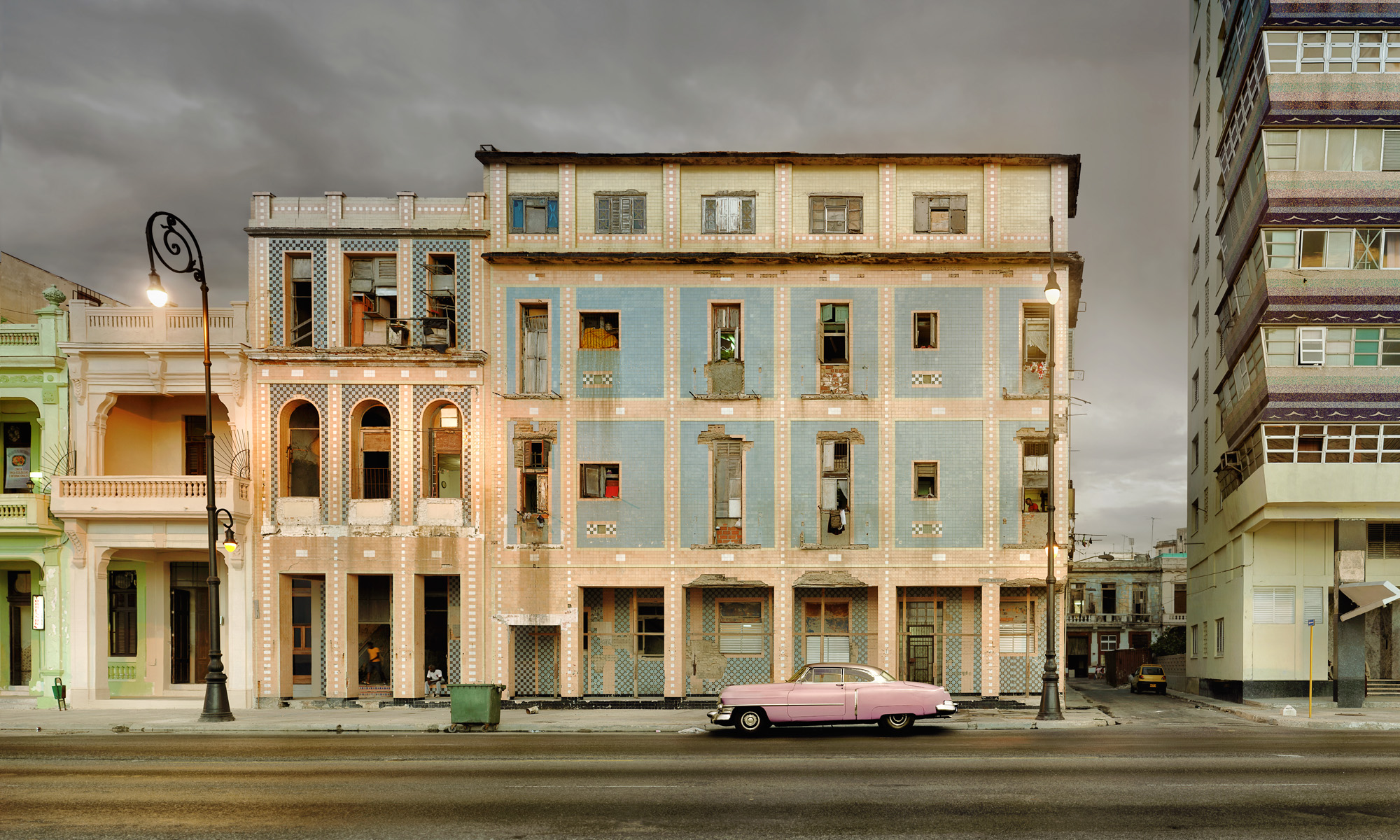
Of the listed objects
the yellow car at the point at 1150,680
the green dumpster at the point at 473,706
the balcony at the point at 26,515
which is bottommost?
the yellow car at the point at 1150,680

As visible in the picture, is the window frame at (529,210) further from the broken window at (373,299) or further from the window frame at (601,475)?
the window frame at (601,475)

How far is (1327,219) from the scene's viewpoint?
92.0 ft

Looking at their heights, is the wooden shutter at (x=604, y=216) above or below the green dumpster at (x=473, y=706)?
above

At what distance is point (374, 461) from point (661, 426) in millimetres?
9012

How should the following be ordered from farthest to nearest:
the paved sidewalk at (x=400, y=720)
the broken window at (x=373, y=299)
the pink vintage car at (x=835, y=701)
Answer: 1. the broken window at (x=373, y=299)
2. the paved sidewalk at (x=400, y=720)
3. the pink vintage car at (x=835, y=701)

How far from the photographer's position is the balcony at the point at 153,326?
27734 mm

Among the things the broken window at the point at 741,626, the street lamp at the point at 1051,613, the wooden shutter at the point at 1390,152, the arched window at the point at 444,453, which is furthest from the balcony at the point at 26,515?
the wooden shutter at the point at 1390,152

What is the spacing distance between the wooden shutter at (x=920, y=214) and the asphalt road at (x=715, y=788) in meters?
15.3

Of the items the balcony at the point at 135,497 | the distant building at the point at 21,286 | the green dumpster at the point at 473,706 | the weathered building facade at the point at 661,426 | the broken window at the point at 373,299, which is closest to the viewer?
the green dumpster at the point at 473,706

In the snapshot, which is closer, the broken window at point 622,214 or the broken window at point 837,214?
the broken window at point 837,214

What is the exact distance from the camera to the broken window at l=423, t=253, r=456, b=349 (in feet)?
91.7

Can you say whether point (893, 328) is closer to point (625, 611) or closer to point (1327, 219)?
point (625, 611)

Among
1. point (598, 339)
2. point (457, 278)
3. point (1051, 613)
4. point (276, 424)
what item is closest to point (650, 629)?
point (598, 339)

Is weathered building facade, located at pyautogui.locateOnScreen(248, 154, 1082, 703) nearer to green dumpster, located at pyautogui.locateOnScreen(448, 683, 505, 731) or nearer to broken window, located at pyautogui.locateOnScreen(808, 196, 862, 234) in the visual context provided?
broken window, located at pyautogui.locateOnScreen(808, 196, 862, 234)
